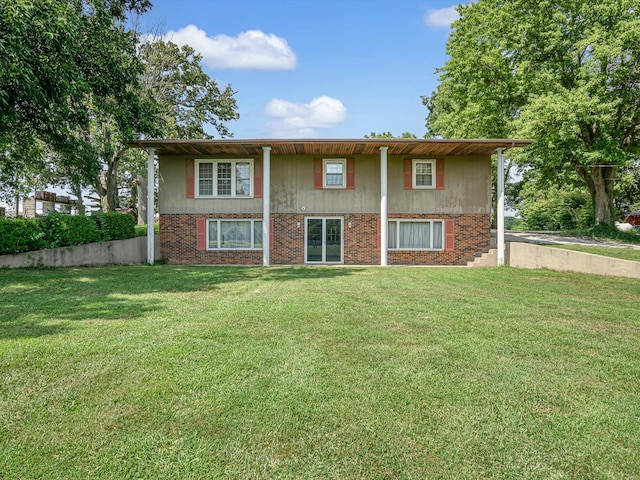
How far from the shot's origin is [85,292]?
7.32 meters

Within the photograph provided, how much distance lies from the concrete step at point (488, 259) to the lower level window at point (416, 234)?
136cm

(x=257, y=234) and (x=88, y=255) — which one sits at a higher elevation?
(x=257, y=234)

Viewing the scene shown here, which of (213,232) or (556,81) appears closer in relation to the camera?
(213,232)

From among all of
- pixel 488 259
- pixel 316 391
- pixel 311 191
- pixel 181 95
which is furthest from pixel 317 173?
pixel 316 391

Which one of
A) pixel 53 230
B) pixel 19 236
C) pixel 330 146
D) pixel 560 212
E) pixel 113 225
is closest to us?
pixel 19 236

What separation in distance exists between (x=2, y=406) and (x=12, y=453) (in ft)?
2.35

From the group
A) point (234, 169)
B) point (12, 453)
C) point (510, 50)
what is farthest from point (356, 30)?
point (12, 453)

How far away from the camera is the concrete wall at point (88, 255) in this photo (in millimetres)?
10852

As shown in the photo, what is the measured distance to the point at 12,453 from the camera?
2.42 meters

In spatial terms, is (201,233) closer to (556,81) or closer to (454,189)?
(454,189)

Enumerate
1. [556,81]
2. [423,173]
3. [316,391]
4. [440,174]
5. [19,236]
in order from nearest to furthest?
[316,391], [19,236], [440,174], [423,173], [556,81]

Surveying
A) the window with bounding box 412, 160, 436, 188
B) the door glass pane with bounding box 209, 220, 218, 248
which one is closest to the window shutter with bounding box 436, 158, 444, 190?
the window with bounding box 412, 160, 436, 188

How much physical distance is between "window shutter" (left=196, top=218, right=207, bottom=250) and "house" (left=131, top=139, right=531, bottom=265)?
0.13ft

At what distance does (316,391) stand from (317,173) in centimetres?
1247
